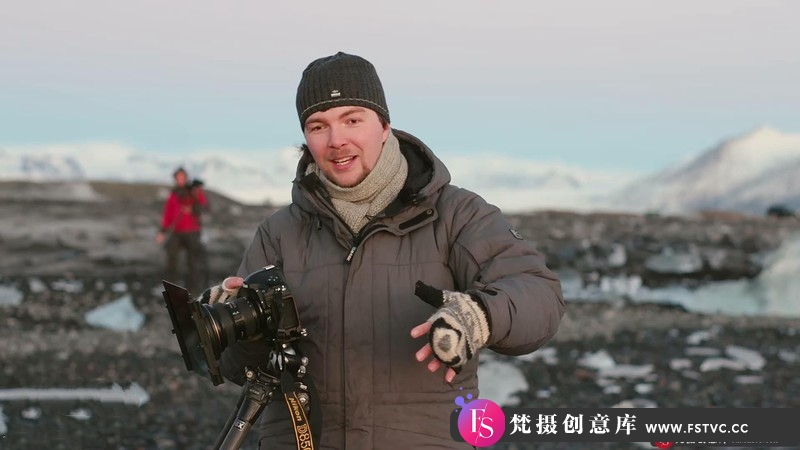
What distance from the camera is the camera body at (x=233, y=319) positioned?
9.06 ft

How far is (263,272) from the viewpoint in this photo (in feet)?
9.46

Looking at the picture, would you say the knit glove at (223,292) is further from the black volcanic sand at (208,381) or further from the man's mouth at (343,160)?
the black volcanic sand at (208,381)

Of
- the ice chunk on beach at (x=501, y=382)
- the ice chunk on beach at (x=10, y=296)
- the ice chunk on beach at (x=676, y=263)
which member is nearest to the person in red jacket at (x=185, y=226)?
the ice chunk on beach at (x=10, y=296)

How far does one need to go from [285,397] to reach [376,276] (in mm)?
413

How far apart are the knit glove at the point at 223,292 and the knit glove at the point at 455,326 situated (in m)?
0.59

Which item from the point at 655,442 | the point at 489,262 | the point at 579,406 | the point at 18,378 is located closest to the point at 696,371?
the point at 579,406

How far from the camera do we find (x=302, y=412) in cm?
283

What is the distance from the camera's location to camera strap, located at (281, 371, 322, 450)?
2826 millimetres

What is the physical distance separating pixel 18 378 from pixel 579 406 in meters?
4.86

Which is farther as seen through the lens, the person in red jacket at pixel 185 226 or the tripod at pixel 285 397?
the person in red jacket at pixel 185 226

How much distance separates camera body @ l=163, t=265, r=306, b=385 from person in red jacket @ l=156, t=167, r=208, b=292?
1043 cm

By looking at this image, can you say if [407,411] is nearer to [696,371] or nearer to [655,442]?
[655,442]

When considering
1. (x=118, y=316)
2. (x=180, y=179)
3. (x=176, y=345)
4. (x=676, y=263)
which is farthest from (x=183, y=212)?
(x=676, y=263)

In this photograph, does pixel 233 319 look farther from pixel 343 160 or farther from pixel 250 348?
pixel 343 160
